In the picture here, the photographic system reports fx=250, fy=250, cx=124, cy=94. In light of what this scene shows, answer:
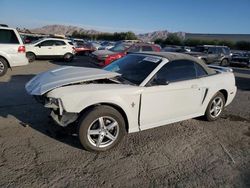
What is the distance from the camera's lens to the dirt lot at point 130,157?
327 cm

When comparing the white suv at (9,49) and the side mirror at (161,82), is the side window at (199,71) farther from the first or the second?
the white suv at (9,49)

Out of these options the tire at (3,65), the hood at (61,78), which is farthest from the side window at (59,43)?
the hood at (61,78)

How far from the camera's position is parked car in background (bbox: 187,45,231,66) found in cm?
1798

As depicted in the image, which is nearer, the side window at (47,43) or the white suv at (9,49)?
the white suv at (9,49)

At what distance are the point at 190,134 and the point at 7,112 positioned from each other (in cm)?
390

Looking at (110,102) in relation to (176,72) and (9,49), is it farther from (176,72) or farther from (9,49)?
(9,49)

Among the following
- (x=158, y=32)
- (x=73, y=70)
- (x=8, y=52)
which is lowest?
(x=158, y=32)

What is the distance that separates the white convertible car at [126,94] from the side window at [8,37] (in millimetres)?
5709

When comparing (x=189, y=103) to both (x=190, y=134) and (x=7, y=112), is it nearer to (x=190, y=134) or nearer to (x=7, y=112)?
(x=190, y=134)

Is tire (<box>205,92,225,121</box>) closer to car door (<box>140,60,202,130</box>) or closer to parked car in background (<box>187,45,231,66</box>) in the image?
car door (<box>140,60,202,130</box>)

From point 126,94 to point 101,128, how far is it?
662 millimetres

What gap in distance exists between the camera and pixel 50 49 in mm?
16641

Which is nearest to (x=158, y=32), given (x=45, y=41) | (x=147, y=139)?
(x=45, y=41)

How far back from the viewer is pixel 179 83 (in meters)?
4.62
